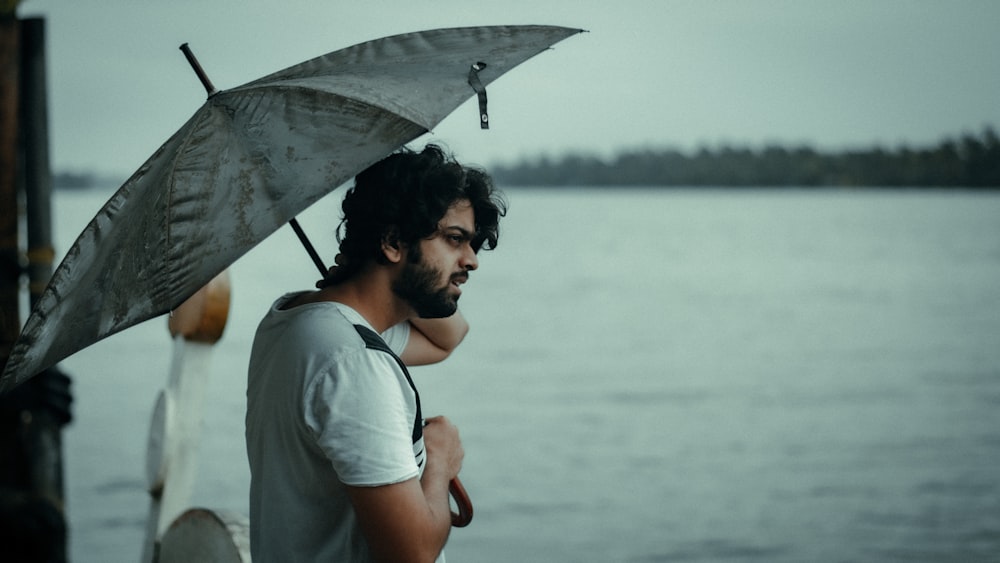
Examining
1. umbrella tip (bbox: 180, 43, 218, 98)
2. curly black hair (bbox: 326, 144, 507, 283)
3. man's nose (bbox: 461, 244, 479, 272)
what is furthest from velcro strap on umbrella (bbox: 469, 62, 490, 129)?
umbrella tip (bbox: 180, 43, 218, 98)

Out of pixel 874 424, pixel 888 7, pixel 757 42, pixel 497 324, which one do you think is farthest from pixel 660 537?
pixel 888 7

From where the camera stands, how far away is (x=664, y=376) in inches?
706

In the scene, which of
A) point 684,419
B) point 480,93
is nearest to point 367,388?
point 480,93

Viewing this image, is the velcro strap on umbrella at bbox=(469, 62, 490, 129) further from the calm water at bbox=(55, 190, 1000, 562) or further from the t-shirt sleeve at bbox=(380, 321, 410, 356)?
the calm water at bbox=(55, 190, 1000, 562)

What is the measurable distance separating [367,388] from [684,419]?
13.0m

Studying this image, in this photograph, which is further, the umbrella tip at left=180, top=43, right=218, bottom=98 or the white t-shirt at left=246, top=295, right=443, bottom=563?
the umbrella tip at left=180, top=43, right=218, bottom=98

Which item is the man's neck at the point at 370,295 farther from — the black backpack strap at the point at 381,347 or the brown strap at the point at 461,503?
the brown strap at the point at 461,503

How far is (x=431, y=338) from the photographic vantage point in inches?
93.9

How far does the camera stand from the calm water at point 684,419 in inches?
378

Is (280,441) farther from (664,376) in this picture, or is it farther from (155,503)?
(664,376)

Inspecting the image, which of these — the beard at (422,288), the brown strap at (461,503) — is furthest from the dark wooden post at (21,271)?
the beard at (422,288)

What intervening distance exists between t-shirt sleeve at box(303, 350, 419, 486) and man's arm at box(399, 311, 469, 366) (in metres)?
0.59

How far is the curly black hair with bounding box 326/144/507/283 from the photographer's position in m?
1.92

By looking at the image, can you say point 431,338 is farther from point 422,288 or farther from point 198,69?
point 198,69
